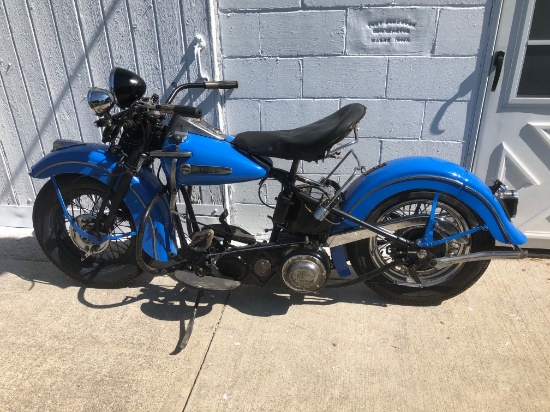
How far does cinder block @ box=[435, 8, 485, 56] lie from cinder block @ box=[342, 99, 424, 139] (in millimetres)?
379

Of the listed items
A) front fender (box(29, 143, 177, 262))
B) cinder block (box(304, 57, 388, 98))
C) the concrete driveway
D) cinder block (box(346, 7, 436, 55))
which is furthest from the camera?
cinder block (box(304, 57, 388, 98))

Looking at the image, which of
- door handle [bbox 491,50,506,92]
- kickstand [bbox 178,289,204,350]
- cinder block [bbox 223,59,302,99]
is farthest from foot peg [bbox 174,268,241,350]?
door handle [bbox 491,50,506,92]

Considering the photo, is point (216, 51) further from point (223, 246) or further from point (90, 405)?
point (90, 405)

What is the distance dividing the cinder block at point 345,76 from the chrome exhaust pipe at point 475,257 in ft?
3.88

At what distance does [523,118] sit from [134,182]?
2540mm

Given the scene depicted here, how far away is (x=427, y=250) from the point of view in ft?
7.70

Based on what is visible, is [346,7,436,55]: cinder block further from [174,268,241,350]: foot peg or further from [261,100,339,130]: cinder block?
[174,268,241,350]: foot peg

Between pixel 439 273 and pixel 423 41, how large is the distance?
4.78ft

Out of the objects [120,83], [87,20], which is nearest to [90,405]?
[120,83]

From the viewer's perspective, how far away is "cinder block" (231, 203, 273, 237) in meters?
3.38

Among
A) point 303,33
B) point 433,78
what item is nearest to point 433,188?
point 433,78

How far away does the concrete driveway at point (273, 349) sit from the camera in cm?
206

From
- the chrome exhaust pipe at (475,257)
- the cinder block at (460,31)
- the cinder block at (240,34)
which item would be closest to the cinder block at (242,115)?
the cinder block at (240,34)

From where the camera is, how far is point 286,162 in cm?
317
